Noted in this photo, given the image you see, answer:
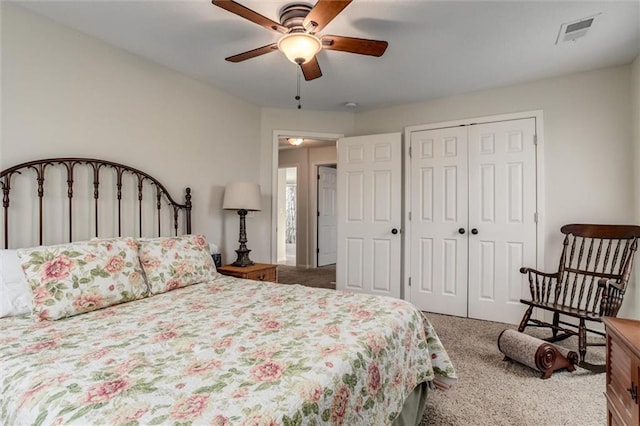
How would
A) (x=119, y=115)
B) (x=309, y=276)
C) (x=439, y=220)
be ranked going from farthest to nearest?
(x=309, y=276)
(x=439, y=220)
(x=119, y=115)

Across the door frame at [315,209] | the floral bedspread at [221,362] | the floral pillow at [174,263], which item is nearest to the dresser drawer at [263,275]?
the floral pillow at [174,263]

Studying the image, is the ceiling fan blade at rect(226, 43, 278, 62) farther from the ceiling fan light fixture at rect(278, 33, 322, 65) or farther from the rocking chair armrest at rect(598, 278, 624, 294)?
the rocking chair armrest at rect(598, 278, 624, 294)

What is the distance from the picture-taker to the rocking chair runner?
7.73 feet

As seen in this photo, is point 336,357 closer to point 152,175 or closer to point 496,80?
point 152,175

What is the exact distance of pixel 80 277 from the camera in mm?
1708

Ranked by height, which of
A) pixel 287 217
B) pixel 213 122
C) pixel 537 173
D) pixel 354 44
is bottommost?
pixel 287 217

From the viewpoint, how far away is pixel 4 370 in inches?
41.9

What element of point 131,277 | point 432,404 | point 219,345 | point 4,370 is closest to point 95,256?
point 131,277

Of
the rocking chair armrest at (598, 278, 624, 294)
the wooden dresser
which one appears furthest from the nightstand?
the rocking chair armrest at (598, 278, 624, 294)

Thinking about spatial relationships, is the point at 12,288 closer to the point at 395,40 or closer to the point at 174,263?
the point at 174,263

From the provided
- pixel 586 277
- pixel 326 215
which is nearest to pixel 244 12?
pixel 586 277

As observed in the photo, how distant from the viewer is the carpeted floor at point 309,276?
5.16m

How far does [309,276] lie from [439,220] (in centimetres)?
272

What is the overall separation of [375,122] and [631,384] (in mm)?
3487
